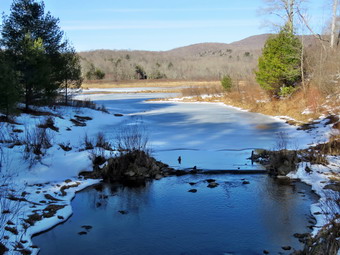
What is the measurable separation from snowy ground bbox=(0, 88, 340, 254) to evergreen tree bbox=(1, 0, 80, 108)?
1940 mm

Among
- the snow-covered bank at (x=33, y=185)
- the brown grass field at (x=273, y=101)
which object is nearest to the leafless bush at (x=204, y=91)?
the brown grass field at (x=273, y=101)

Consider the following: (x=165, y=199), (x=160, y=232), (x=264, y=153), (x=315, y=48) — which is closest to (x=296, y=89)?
(x=315, y=48)

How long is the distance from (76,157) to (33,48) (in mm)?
9581

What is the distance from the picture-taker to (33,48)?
58.9ft

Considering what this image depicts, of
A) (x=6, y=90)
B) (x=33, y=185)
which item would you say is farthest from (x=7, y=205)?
(x=6, y=90)

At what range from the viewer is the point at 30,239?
597 cm

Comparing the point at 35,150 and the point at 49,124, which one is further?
the point at 49,124

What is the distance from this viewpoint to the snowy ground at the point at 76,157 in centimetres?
679

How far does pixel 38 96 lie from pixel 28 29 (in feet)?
13.9

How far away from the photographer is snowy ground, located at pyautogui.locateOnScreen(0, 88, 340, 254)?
6793 mm

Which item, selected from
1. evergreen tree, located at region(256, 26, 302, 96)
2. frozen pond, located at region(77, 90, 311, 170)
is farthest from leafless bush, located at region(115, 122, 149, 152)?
evergreen tree, located at region(256, 26, 302, 96)

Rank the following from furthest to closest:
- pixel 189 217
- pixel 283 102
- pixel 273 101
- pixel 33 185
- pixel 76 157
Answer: pixel 273 101
pixel 283 102
pixel 76 157
pixel 33 185
pixel 189 217

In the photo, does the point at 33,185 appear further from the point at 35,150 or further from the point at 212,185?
the point at 212,185

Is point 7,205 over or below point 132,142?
below
